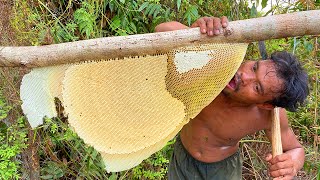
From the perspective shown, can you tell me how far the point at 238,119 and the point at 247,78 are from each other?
31 centimetres

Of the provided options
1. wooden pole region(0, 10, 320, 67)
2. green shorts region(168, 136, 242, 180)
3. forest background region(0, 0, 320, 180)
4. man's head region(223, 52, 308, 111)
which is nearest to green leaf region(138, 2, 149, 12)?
forest background region(0, 0, 320, 180)

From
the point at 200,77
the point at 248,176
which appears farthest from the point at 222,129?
the point at 248,176

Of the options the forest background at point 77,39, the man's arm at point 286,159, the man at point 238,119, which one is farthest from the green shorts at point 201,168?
the forest background at point 77,39

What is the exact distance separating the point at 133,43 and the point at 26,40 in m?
1.12

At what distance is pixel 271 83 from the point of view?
1413mm

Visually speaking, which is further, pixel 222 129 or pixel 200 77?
pixel 222 129

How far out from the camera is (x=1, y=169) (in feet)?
6.13

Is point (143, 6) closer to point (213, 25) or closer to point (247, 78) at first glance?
point (247, 78)

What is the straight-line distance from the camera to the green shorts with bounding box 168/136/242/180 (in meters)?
1.82

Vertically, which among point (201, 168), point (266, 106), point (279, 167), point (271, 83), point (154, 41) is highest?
point (154, 41)

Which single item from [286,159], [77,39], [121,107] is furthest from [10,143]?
[286,159]

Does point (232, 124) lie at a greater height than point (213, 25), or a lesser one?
lesser

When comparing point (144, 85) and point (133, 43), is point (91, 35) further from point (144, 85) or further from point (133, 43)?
point (133, 43)

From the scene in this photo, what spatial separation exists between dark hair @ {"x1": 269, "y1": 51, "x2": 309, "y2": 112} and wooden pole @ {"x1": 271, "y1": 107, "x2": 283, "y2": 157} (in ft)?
0.19
